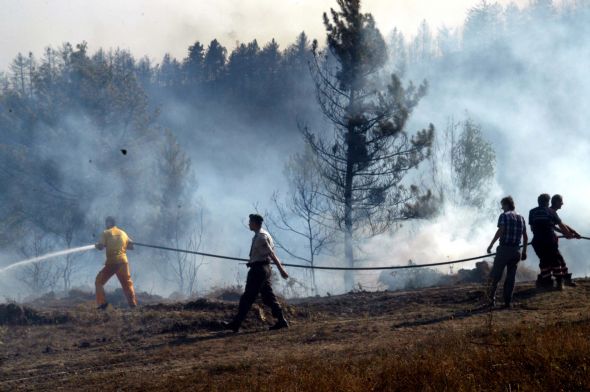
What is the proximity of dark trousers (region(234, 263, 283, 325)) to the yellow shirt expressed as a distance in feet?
14.4

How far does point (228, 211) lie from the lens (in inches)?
1571

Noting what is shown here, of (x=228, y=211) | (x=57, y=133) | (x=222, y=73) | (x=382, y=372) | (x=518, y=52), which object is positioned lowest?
(x=382, y=372)

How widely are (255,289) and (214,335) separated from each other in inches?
39.3

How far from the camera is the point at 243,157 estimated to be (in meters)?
48.4

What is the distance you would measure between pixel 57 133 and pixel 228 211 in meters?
11.9

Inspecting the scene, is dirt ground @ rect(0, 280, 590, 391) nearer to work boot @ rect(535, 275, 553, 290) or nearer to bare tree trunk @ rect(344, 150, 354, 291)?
work boot @ rect(535, 275, 553, 290)

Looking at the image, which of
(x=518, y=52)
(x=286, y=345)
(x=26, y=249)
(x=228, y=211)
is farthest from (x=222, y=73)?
(x=286, y=345)

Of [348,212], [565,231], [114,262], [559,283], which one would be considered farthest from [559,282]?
[348,212]

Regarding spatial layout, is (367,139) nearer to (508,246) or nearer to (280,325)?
(508,246)

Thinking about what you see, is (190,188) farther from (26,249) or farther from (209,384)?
(209,384)

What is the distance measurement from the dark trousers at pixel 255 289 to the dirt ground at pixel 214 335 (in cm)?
39

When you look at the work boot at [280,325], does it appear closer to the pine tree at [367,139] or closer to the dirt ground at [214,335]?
the dirt ground at [214,335]

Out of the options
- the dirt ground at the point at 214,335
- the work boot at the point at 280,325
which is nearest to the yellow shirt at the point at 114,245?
the dirt ground at the point at 214,335

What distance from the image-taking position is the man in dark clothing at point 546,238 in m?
12.0
